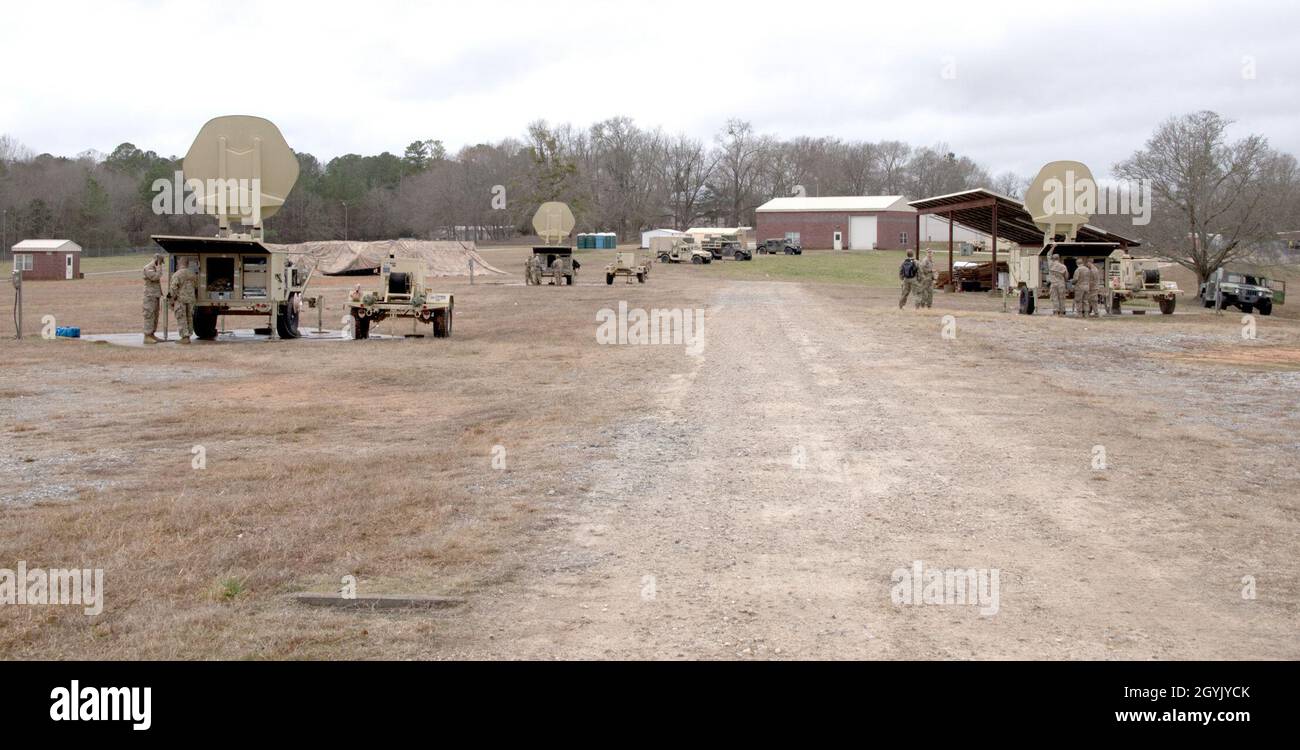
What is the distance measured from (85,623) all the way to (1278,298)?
50815 mm

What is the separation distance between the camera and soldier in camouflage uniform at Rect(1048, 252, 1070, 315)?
32.5 metres

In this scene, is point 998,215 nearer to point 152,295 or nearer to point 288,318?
point 288,318

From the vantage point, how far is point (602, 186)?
431ft

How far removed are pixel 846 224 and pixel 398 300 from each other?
7996 centimetres

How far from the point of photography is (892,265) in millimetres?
78812

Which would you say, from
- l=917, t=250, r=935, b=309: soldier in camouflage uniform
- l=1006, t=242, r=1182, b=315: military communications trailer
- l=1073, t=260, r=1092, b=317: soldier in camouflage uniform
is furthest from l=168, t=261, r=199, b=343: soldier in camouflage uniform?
l=1073, t=260, r=1092, b=317: soldier in camouflage uniform

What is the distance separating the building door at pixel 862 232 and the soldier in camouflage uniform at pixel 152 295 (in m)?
82.1

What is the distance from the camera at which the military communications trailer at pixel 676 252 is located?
78.0 metres

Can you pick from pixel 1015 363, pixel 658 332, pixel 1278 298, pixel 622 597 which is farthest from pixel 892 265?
pixel 622 597

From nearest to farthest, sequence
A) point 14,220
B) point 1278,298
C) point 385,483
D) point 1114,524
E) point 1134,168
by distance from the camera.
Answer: point 1114,524, point 385,483, point 1278,298, point 1134,168, point 14,220

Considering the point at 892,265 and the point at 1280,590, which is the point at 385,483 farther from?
the point at 892,265

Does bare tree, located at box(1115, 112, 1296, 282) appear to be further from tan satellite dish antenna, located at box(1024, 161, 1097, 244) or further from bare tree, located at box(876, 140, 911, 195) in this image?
bare tree, located at box(876, 140, 911, 195)

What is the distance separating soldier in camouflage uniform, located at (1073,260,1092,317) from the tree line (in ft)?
71.9

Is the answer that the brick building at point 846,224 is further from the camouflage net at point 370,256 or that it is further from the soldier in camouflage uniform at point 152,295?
the soldier in camouflage uniform at point 152,295
